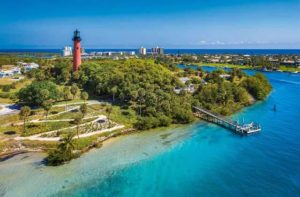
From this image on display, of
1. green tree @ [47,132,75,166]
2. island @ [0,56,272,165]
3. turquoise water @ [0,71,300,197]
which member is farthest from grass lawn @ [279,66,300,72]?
Answer: green tree @ [47,132,75,166]

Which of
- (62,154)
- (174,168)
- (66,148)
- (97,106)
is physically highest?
(97,106)

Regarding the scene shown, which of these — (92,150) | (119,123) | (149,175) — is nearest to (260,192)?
(149,175)

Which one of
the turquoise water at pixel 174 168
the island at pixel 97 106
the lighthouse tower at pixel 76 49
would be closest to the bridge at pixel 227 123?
the turquoise water at pixel 174 168

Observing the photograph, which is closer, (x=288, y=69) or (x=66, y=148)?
(x=66, y=148)

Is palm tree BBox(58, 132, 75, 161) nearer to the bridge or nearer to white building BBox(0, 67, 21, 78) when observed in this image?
the bridge

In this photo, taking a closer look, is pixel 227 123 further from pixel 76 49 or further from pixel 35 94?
pixel 76 49

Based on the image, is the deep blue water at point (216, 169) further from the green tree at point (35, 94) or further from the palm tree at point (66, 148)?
the green tree at point (35, 94)

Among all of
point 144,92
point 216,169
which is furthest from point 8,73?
point 216,169
